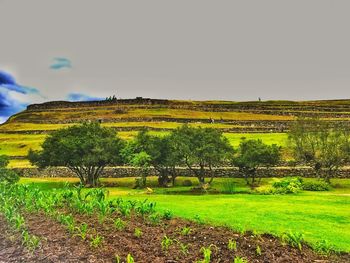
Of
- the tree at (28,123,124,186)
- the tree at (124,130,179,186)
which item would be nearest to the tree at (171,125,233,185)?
the tree at (124,130,179,186)

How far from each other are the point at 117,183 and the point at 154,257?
46751mm

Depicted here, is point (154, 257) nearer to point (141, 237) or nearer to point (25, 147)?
point (141, 237)

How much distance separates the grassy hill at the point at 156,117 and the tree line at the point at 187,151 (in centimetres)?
1725

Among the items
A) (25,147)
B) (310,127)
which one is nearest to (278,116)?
(310,127)

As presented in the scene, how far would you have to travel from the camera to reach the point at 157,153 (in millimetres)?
52750

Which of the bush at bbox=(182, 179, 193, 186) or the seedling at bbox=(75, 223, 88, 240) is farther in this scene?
the bush at bbox=(182, 179, 193, 186)

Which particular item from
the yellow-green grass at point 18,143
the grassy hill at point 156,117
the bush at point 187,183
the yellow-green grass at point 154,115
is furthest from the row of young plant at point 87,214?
the yellow-green grass at point 154,115

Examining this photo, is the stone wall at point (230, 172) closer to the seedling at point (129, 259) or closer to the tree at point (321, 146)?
the tree at point (321, 146)

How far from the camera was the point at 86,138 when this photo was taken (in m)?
55.8

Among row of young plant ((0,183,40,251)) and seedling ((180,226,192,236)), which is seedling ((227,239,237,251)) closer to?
seedling ((180,226,192,236))

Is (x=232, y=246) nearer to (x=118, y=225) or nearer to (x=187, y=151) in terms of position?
(x=118, y=225)

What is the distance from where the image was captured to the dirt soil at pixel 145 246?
10.1 metres

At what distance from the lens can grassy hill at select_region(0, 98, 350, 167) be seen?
279 feet

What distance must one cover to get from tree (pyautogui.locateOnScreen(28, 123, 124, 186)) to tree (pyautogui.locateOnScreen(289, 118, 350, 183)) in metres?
21.8
